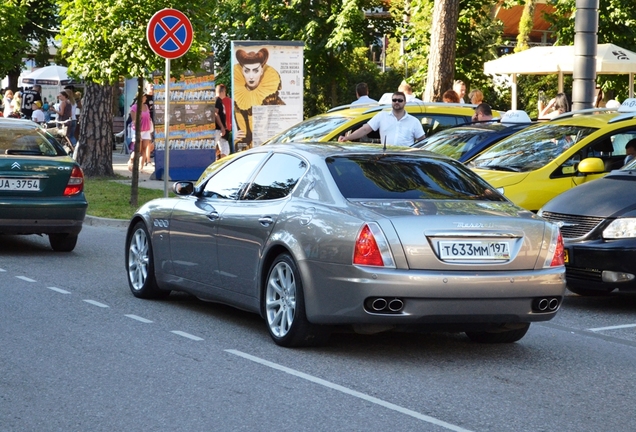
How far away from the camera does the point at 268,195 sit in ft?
28.8

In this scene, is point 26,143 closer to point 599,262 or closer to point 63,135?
point 599,262

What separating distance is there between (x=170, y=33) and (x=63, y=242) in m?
4.34

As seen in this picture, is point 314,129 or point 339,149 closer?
point 339,149

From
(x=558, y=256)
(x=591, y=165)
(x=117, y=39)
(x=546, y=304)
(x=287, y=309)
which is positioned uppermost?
(x=117, y=39)

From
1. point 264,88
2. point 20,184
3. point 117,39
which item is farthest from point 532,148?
point 264,88

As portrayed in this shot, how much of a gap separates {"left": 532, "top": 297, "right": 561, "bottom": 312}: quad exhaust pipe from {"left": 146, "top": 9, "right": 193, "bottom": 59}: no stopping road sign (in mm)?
10216

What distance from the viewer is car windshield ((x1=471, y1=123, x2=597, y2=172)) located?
13336 millimetres

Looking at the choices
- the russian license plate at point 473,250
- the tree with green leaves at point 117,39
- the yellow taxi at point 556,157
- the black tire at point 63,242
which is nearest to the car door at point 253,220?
the russian license plate at point 473,250

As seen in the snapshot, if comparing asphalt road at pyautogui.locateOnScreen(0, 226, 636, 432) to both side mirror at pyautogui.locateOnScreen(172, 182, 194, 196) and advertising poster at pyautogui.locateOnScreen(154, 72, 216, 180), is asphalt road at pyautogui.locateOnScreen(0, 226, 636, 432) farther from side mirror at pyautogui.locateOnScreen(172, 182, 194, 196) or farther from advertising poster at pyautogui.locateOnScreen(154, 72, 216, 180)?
advertising poster at pyautogui.locateOnScreen(154, 72, 216, 180)

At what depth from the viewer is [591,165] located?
12.4 meters

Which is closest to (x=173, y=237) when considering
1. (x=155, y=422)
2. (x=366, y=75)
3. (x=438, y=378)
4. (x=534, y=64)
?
(x=438, y=378)

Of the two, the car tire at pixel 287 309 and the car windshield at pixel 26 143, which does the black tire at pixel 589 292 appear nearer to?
the car tire at pixel 287 309

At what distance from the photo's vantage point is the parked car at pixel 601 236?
403 inches

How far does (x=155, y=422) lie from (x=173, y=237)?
3.87 meters
